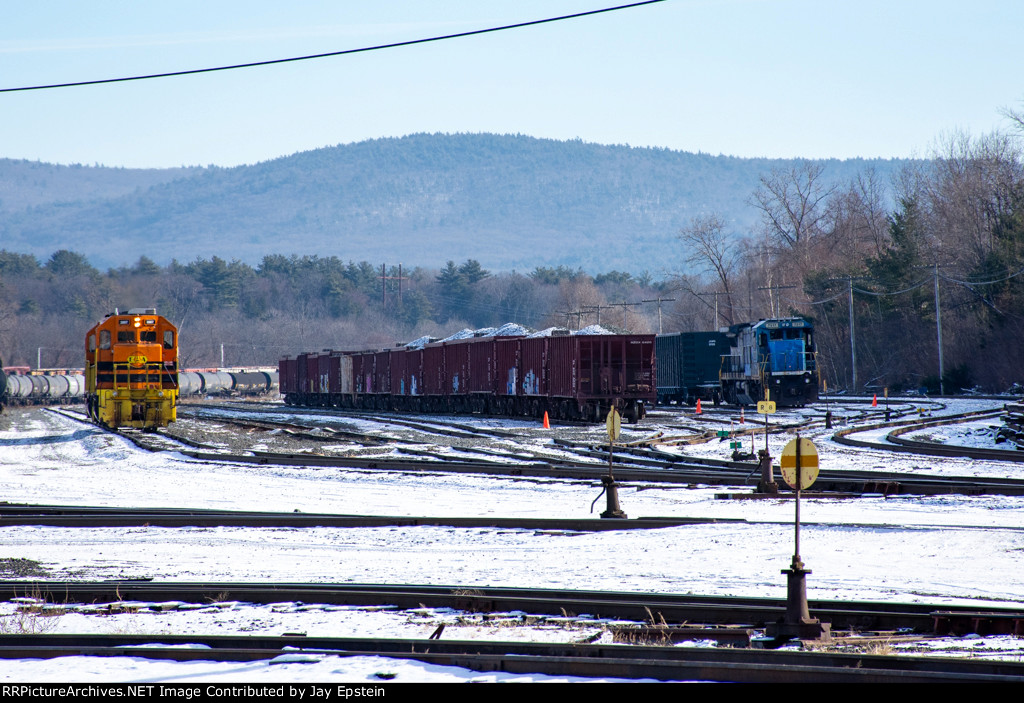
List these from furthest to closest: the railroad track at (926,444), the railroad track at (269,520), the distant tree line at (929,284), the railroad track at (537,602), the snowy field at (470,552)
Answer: the distant tree line at (929,284)
the railroad track at (926,444)
the railroad track at (269,520)
the snowy field at (470,552)
the railroad track at (537,602)

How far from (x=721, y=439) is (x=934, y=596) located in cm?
2069

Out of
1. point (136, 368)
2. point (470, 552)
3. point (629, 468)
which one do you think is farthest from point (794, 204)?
point (470, 552)

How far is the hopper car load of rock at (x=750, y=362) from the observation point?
146ft

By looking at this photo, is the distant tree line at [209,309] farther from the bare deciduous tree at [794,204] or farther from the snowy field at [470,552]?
the snowy field at [470,552]

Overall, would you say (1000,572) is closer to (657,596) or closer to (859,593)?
(859,593)

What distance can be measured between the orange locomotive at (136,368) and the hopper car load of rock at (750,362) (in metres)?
23.0

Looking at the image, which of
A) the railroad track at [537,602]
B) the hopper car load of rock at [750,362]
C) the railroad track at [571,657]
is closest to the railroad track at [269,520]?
the railroad track at [537,602]

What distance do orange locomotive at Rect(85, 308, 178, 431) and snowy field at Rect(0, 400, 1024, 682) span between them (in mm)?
11362

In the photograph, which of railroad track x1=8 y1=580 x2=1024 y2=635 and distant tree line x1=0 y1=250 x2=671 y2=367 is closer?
railroad track x1=8 y1=580 x2=1024 y2=635

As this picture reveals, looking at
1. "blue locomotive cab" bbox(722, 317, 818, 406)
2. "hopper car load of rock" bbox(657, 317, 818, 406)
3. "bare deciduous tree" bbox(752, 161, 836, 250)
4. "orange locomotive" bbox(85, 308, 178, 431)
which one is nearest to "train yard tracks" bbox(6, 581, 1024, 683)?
"orange locomotive" bbox(85, 308, 178, 431)

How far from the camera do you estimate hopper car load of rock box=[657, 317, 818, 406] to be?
4453 centimetres

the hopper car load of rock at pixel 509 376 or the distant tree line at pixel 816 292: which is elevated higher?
the distant tree line at pixel 816 292

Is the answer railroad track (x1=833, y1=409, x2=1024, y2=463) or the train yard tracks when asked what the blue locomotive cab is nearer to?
railroad track (x1=833, y1=409, x2=1024, y2=463)

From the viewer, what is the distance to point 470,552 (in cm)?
1346
